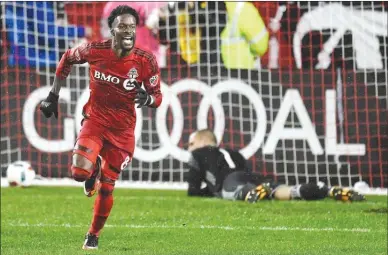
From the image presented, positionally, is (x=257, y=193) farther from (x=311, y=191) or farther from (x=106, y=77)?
(x=106, y=77)

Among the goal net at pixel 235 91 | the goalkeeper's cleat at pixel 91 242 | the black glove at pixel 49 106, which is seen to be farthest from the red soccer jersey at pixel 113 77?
the goal net at pixel 235 91

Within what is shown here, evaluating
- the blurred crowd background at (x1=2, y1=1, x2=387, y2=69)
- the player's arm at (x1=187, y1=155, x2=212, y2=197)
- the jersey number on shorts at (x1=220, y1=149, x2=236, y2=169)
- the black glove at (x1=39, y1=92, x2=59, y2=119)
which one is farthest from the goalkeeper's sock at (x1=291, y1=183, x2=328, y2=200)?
the black glove at (x1=39, y1=92, x2=59, y2=119)

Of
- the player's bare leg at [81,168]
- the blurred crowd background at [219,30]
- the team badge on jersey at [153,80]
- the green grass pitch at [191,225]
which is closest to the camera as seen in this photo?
the player's bare leg at [81,168]

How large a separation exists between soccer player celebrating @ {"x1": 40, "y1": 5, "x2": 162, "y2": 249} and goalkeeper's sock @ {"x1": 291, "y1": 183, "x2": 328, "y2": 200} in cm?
389

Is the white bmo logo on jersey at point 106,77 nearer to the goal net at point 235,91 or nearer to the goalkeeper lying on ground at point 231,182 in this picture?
the goalkeeper lying on ground at point 231,182

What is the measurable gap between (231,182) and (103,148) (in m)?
3.89

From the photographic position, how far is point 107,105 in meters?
7.59

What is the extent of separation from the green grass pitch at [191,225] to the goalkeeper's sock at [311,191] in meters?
0.11

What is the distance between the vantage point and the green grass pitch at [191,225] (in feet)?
25.3

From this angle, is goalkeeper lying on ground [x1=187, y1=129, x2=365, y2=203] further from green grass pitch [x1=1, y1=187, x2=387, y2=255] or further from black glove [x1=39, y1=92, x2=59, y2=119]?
black glove [x1=39, y1=92, x2=59, y2=119]

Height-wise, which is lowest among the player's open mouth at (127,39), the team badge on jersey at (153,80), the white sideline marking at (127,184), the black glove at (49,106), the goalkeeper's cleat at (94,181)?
the white sideline marking at (127,184)

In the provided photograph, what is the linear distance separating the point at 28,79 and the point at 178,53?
180 centimetres

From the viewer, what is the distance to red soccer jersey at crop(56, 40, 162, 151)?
24.7 feet

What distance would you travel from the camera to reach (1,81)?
13312 mm
